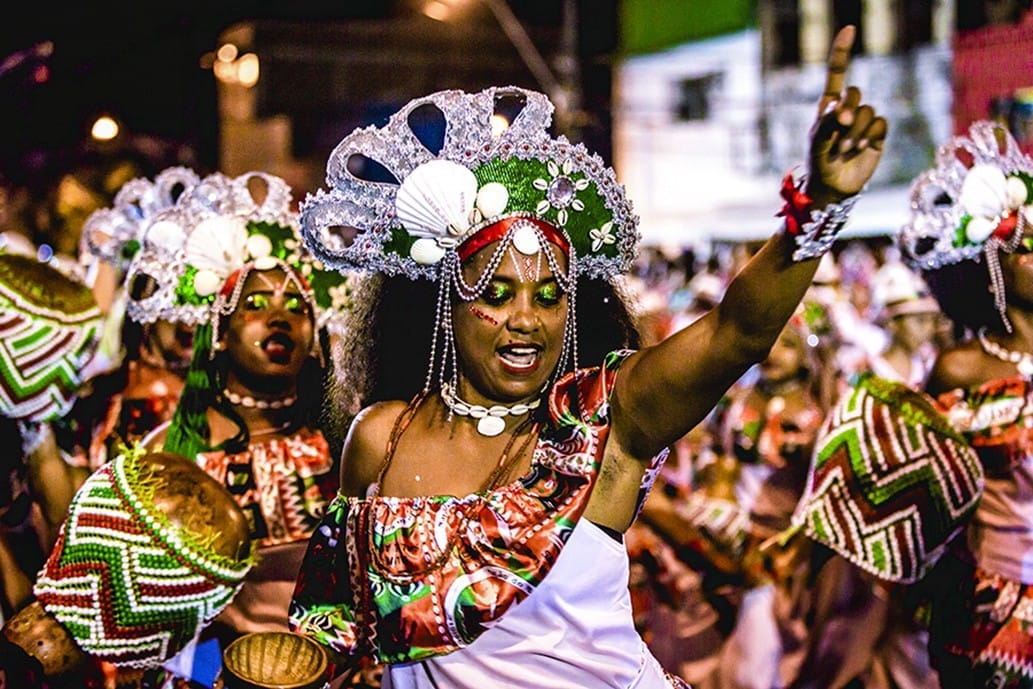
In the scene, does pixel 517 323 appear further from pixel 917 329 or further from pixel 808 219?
pixel 917 329

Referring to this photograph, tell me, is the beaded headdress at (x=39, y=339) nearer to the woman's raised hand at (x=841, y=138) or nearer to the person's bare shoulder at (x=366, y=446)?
the person's bare shoulder at (x=366, y=446)

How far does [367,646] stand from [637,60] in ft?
87.8

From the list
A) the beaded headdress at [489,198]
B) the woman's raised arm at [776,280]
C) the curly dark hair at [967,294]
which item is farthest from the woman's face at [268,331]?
the curly dark hair at [967,294]

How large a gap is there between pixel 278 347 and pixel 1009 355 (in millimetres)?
2678

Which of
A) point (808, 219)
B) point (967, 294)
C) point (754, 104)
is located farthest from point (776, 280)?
point (754, 104)

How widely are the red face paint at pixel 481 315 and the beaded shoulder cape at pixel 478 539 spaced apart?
0.71 ft

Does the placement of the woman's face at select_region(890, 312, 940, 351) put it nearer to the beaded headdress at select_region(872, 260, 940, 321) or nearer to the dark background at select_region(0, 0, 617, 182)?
the beaded headdress at select_region(872, 260, 940, 321)

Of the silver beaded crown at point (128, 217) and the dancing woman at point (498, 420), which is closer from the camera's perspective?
the dancing woman at point (498, 420)

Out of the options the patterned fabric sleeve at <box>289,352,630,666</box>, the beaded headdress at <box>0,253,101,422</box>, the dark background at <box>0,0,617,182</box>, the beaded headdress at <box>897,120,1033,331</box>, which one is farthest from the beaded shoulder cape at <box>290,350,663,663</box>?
the dark background at <box>0,0,617,182</box>

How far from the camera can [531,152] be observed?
306 centimetres

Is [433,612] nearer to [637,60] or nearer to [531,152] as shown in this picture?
[531,152]

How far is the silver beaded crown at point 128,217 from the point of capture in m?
5.99

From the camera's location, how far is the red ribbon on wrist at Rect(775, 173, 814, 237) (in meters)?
2.28

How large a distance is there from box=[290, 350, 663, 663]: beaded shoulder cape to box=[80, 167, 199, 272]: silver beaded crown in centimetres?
338
